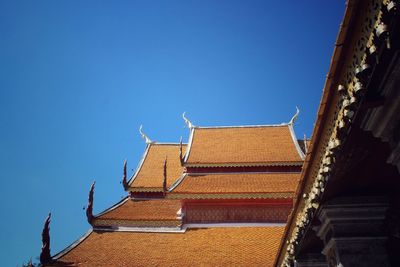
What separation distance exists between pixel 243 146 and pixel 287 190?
4.28m

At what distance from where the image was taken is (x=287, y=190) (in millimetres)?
9156

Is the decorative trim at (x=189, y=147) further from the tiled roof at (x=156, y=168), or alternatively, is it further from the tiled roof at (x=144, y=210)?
the tiled roof at (x=144, y=210)

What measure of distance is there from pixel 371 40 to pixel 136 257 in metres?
7.94

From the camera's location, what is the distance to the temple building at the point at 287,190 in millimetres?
1872

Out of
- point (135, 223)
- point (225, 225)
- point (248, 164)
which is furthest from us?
point (248, 164)

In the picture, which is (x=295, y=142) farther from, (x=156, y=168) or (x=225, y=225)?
(x=156, y=168)

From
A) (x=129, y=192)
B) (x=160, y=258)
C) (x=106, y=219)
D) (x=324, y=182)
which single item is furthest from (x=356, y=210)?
(x=129, y=192)

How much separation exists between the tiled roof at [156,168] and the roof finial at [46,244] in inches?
148

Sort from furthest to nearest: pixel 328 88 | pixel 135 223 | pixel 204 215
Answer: pixel 204 215
pixel 135 223
pixel 328 88

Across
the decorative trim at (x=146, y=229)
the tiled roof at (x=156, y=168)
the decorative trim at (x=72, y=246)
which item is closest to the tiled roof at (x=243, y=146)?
the tiled roof at (x=156, y=168)

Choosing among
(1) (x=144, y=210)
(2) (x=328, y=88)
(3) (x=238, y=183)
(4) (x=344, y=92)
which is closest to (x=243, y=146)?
(3) (x=238, y=183)

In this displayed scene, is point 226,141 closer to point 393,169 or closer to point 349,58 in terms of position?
point 393,169

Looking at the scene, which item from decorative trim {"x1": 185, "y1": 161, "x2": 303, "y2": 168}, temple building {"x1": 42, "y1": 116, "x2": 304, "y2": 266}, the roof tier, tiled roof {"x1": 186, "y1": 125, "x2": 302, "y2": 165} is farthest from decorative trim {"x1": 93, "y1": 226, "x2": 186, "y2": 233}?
tiled roof {"x1": 186, "y1": 125, "x2": 302, "y2": 165}

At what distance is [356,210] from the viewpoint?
302 centimetres
